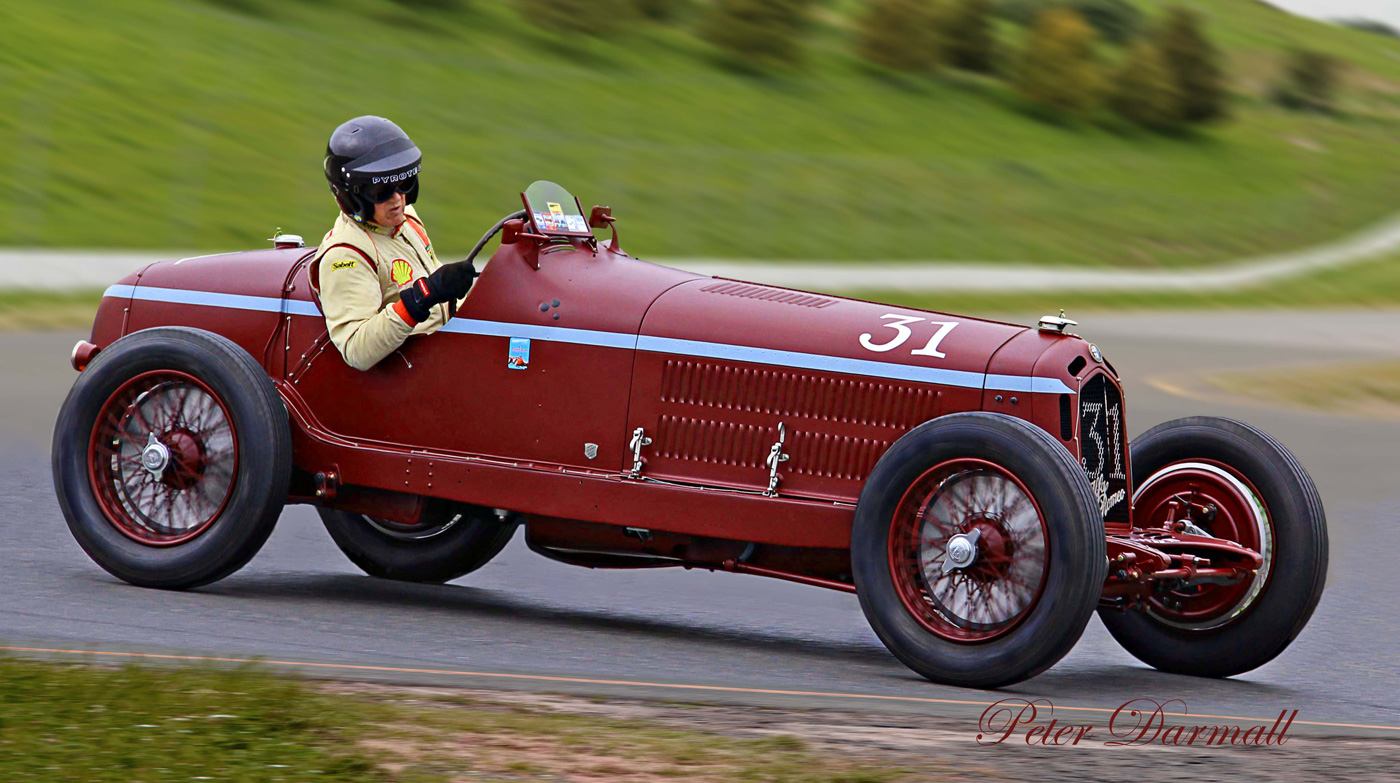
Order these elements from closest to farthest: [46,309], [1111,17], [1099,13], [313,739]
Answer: [313,739] → [46,309] → [1111,17] → [1099,13]

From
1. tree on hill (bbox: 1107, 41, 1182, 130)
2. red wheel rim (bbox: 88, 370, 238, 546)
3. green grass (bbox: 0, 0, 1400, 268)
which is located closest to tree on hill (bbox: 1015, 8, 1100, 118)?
green grass (bbox: 0, 0, 1400, 268)

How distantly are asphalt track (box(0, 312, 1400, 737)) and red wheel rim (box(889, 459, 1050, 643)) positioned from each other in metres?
0.26

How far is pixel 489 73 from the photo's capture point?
39.5 meters

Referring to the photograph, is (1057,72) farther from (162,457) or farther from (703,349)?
(162,457)

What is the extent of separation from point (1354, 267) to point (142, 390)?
4439cm

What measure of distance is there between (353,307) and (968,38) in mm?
54164

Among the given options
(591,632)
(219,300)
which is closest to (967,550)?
(591,632)

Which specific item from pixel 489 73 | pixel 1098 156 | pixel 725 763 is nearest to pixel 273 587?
pixel 725 763

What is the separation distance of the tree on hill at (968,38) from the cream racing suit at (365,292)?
5298 cm

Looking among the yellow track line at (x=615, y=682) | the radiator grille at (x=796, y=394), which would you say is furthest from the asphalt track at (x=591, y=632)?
the radiator grille at (x=796, y=394)

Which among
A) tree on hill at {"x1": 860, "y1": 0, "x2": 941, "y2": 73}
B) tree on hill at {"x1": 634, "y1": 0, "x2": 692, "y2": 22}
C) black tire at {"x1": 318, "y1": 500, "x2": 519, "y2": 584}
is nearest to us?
black tire at {"x1": 318, "y1": 500, "x2": 519, "y2": 584}

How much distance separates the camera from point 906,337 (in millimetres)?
6590

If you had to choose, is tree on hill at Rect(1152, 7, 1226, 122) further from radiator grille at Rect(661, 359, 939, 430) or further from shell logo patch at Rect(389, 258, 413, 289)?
radiator grille at Rect(661, 359, 939, 430)

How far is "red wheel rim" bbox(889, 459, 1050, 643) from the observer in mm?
6121
